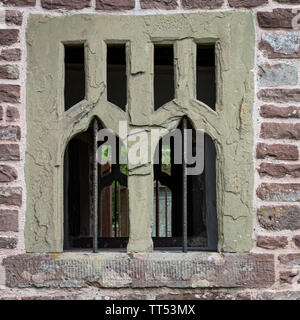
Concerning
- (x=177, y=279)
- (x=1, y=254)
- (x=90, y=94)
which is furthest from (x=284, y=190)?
(x=1, y=254)

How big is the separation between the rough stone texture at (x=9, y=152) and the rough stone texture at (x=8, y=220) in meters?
0.30

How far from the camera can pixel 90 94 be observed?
2965mm

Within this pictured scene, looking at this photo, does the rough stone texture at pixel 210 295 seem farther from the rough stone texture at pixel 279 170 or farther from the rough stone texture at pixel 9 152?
the rough stone texture at pixel 9 152

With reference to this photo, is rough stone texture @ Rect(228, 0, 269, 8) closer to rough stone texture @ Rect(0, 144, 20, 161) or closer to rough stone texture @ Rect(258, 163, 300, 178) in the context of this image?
rough stone texture @ Rect(258, 163, 300, 178)

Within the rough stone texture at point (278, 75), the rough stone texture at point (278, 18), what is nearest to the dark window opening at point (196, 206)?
the rough stone texture at point (278, 75)

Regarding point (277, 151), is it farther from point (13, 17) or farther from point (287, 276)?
point (13, 17)

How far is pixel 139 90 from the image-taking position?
2973 mm

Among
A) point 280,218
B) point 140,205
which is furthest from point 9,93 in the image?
point 280,218

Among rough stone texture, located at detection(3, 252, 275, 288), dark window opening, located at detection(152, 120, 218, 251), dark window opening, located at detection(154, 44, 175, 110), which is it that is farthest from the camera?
dark window opening, located at detection(154, 44, 175, 110)

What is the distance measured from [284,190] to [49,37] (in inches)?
62.9

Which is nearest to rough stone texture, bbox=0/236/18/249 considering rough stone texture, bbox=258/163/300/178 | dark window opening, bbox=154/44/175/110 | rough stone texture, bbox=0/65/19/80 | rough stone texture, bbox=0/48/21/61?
rough stone texture, bbox=0/65/19/80

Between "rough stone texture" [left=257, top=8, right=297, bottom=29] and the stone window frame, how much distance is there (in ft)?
0.31

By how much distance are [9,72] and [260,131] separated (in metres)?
1.47

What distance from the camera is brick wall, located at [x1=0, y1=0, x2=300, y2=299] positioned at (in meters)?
2.90
